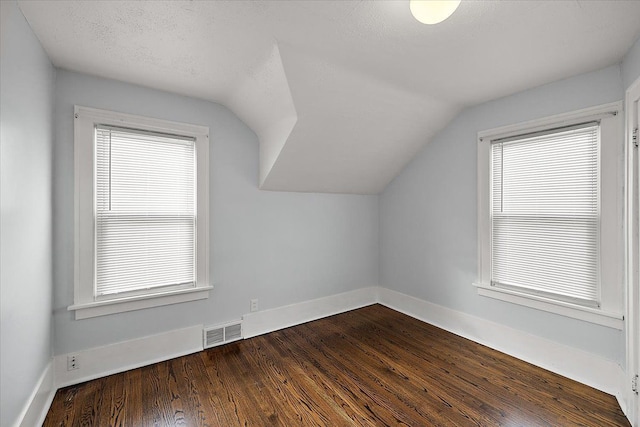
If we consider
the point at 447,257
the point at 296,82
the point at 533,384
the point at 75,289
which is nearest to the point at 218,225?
the point at 75,289

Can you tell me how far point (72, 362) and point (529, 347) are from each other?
3.78 metres

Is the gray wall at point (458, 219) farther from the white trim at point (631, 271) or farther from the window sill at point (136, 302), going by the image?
the window sill at point (136, 302)

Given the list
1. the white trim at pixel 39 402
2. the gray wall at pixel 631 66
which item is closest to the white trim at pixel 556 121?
the gray wall at pixel 631 66

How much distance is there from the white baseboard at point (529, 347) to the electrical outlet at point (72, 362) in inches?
132

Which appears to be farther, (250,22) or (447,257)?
(447,257)

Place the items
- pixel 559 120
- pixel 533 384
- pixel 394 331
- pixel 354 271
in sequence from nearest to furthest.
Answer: pixel 533 384 → pixel 559 120 → pixel 394 331 → pixel 354 271

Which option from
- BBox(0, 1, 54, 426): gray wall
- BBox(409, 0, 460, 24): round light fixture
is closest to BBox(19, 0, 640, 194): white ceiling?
BBox(409, 0, 460, 24): round light fixture

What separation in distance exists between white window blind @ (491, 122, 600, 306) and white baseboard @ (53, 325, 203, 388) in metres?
3.04

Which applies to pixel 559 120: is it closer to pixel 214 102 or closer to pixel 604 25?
pixel 604 25

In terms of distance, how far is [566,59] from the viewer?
83.0 inches

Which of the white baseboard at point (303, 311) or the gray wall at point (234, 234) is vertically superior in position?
the gray wall at point (234, 234)

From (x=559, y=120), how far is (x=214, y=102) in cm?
307

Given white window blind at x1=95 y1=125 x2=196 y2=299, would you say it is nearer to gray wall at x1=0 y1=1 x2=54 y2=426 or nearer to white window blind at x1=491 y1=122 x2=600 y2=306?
gray wall at x1=0 y1=1 x2=54 y2=426

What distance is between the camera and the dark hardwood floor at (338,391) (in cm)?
189
